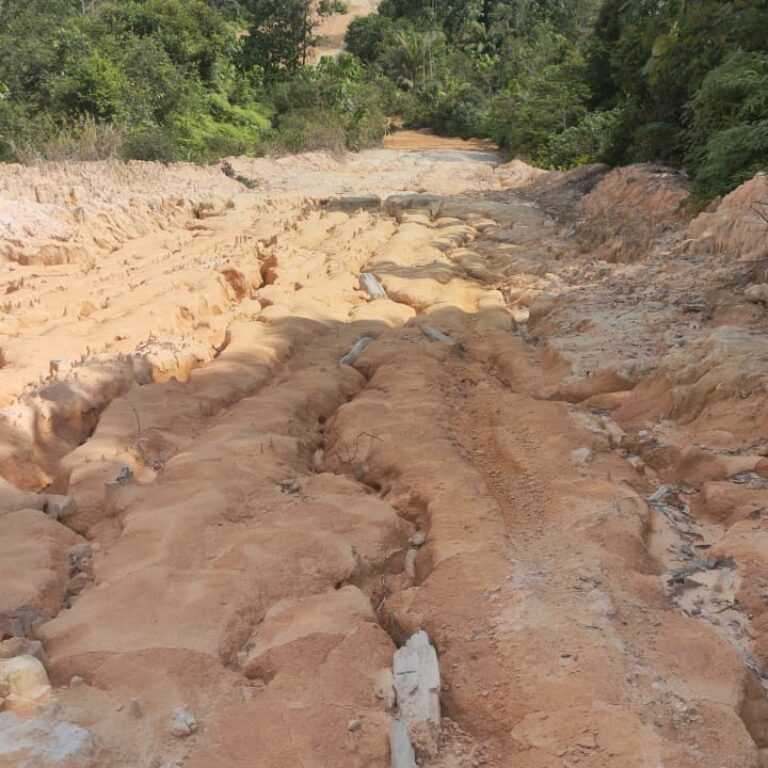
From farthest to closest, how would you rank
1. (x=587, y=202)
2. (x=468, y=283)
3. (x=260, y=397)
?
(x=587, y=202) < (x=468, y=283) < (x=260, y=397)

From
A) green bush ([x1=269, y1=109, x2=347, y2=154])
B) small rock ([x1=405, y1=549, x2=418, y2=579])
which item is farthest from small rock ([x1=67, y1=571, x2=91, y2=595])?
green bush ([x1=269, y1=109, x2=347, y2=154])

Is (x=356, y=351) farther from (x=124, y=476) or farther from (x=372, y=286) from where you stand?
(x=124, y=476)

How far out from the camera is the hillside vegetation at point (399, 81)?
7.21 meters

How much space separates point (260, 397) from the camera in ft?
14.2

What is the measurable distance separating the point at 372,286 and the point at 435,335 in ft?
5.32

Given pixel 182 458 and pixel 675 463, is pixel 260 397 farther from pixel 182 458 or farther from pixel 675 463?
pixel 675 463

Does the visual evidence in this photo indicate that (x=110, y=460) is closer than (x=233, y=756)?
No

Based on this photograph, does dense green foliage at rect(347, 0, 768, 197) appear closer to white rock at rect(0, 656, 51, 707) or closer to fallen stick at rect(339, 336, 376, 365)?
fallen stick at rect(339, 336, 376, 365)

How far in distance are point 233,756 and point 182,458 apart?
175 cm

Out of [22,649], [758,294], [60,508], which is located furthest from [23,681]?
[758,294]

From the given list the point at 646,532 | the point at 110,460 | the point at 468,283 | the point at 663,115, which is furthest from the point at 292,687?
the point at 663,115

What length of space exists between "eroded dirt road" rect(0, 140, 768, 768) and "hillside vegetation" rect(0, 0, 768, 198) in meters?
1.88

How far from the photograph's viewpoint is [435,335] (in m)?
5.46

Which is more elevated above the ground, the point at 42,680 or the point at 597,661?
the point at 597,661
